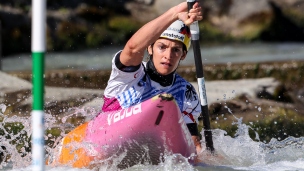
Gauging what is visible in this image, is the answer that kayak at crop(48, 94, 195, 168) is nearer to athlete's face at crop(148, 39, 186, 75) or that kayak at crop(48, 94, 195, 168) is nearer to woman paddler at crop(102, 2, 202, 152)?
woman paddler at crop(102, 2, 202, 152)

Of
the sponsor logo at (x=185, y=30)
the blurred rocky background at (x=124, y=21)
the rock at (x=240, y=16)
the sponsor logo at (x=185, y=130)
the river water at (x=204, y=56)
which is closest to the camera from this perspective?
the sponsor logo at (x=185, y=130)

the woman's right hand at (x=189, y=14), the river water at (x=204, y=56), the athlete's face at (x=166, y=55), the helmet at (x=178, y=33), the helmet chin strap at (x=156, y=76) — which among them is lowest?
the river water at (x=204, y=56)

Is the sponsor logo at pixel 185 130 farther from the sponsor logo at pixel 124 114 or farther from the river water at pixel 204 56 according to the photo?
the river water at pixel 204 56

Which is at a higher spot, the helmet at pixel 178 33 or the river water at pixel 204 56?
the helmet at pixel 178 33

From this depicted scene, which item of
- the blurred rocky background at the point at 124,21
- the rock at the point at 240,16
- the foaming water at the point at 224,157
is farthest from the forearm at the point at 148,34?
the rock at the point at 240,16

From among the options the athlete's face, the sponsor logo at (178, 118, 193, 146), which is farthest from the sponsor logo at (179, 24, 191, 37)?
the sponsor logo at (178, 118, 193, 146)

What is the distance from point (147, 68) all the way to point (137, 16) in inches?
563

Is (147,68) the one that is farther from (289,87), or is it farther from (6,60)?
(6,60)

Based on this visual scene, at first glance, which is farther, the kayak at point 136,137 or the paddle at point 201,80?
the paddle at point 201,80

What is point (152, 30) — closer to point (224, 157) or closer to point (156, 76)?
point (156, 76)

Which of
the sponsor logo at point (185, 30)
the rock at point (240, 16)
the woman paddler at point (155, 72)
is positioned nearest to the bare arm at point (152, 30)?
the woman paddler at point (155, 72)

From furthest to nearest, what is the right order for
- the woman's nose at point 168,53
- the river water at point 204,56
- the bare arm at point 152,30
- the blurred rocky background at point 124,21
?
the blurred rocky background at point 124,21 → the river water at point 204,56 → the woman's nose at point 168,53 → the bare arm at point 152,30

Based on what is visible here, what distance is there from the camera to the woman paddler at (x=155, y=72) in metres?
5.20

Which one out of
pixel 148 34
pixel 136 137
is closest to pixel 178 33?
pixel 148 34
